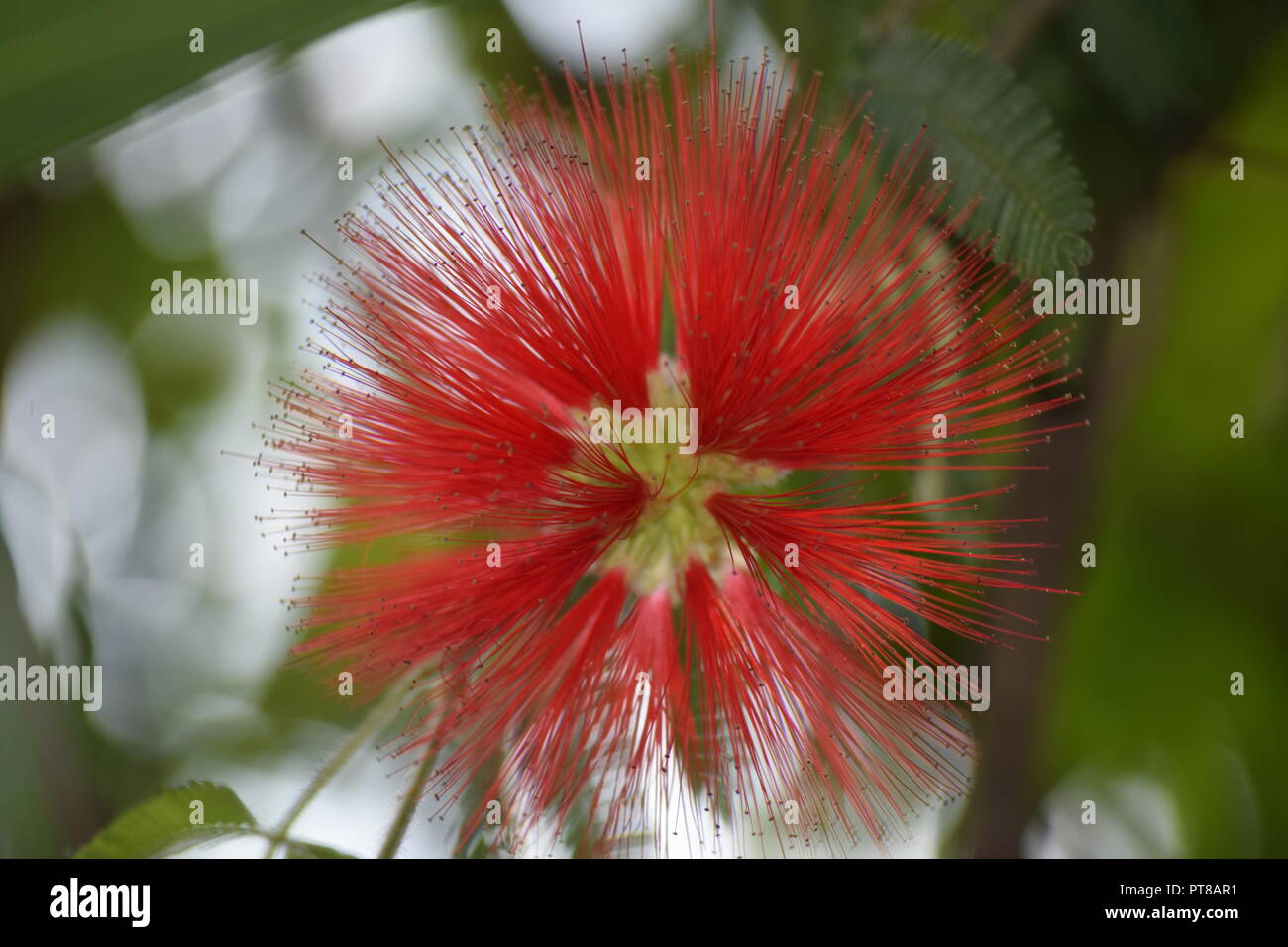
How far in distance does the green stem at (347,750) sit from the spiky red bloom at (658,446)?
0.04m

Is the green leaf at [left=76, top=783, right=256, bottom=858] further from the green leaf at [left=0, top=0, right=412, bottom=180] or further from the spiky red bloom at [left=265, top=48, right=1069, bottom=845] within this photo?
the green leaf at [left=0, top=0, right=412, bottom=180]

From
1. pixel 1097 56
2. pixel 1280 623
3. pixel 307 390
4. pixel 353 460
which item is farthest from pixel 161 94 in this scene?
pixel 1280 623

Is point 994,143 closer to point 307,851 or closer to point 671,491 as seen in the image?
point 671,491

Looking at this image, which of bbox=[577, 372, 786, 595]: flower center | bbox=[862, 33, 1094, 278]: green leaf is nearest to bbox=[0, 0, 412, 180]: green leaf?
bbox=[577, 372, 786, 595]: flower center

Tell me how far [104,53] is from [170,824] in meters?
1.10

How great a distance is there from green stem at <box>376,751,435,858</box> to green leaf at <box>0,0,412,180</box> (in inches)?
40.2

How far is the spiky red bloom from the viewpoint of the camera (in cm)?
153

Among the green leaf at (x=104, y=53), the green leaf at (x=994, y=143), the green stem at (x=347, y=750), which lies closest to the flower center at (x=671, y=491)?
the green stem at (x=347, y=750)

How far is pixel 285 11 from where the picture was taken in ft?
5.14

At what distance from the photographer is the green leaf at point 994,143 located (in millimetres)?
1562

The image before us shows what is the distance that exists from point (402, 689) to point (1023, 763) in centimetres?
137

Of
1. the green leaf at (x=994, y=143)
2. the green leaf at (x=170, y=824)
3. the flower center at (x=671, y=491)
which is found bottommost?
the green leaf at (x=170, y=824)

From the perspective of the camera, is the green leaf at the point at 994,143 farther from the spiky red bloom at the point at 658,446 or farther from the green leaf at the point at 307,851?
the green leaf at the point at 307,851
